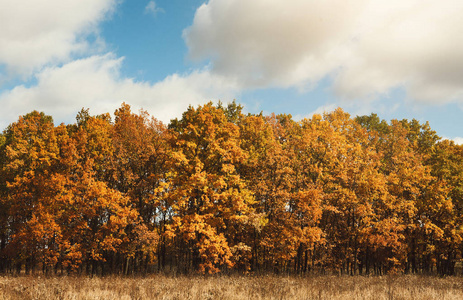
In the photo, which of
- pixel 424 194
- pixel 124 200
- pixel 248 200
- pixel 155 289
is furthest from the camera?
pixel 424 194

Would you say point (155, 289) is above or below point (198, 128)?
below

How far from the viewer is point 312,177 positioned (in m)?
32.6

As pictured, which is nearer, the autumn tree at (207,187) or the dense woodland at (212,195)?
the autumn tree at (207,187)

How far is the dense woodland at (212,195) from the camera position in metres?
27.5

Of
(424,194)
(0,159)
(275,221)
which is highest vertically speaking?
(0,159)

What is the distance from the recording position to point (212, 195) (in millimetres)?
26719

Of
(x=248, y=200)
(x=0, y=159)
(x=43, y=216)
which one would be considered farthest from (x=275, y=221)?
(x=0, y=159)

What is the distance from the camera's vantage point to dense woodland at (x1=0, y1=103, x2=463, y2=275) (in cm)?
2755

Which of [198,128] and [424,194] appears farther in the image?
[424,194]

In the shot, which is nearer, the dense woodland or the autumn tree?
the autumn tree

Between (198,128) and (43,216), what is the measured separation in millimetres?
15411

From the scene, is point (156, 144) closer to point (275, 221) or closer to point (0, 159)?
point (275, 221)

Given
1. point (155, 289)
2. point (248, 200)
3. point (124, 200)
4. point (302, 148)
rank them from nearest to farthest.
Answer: point (155, 289)
point (248, 200)
point (124, 200)
point (302, 148)

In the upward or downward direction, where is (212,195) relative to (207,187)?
downward
